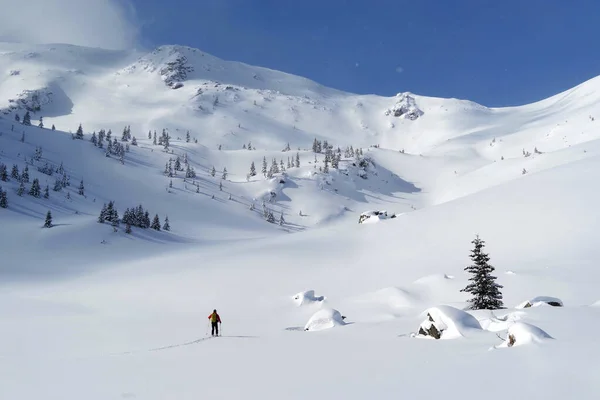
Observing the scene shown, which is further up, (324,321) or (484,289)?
(484,289)

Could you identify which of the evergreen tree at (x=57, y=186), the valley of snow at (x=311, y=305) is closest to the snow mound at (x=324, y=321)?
the valley of snow at (x=311, y=305)

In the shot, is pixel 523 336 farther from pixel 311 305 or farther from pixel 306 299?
pixel 306 299

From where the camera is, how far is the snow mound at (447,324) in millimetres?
11989

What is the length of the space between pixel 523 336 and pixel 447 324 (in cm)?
305

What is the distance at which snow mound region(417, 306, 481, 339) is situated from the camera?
12.0 m

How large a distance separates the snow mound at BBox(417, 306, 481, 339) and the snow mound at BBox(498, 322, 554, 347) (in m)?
2.16

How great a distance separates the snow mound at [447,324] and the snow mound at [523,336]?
2.16 meters

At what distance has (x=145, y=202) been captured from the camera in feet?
365

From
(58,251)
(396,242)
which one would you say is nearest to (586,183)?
(396,242)

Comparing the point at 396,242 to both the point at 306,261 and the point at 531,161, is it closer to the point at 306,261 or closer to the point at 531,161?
the point at 306,261

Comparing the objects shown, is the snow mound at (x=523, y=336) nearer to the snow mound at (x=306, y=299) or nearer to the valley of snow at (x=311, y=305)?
the valley of snow at (x=311, y=305)

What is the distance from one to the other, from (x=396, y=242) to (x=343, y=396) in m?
39.6

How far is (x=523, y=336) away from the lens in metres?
9.46

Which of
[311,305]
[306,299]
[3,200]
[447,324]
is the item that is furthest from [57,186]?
[447,324]
